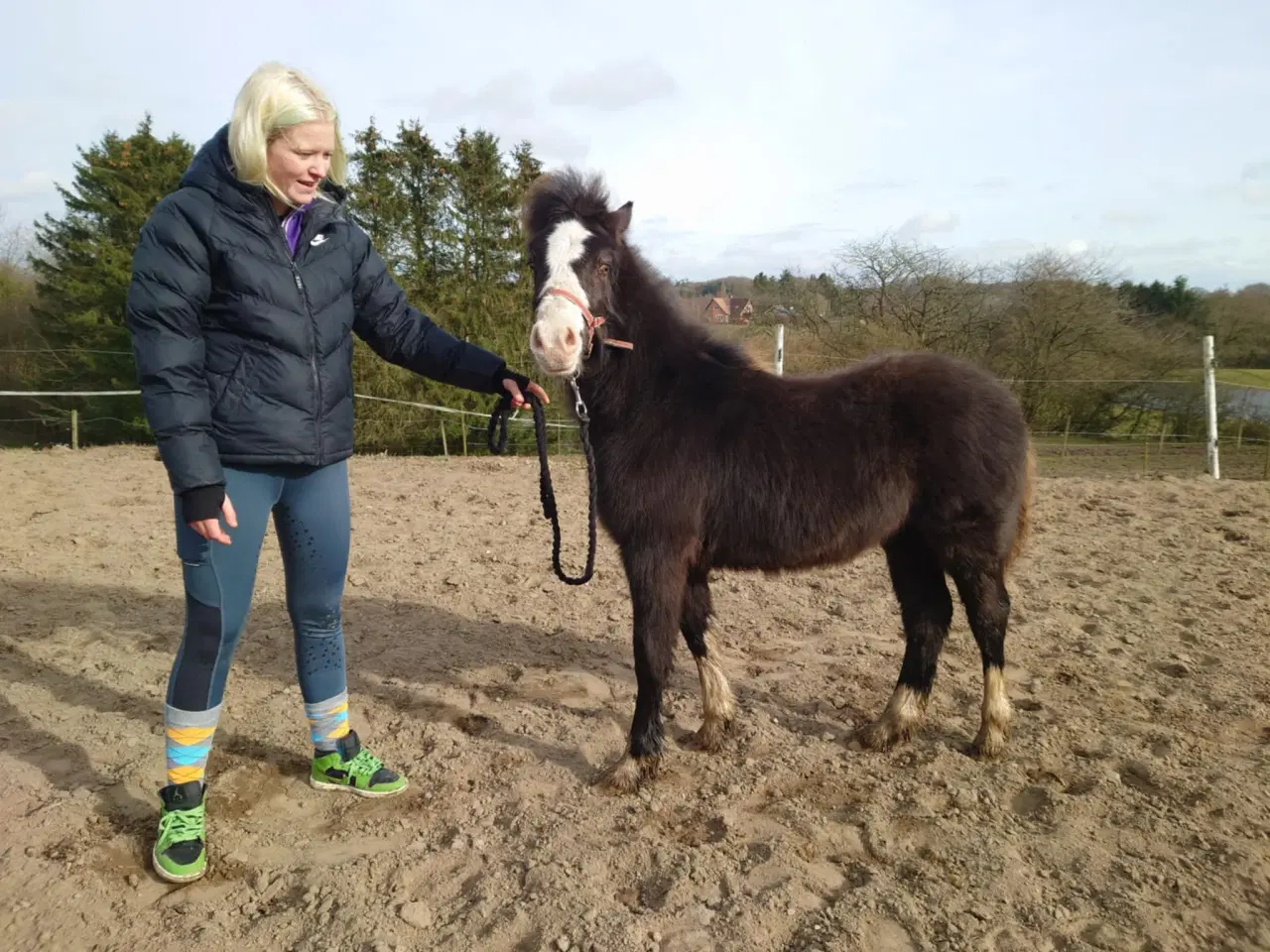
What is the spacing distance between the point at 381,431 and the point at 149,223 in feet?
43.1

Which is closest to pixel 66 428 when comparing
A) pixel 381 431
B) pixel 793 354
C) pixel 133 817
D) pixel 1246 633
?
pixel 381 431

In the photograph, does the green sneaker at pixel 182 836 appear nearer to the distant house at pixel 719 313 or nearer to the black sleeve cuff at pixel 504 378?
the black sleeve cuff at pixel 504 378

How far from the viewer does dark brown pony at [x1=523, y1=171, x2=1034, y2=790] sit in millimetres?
2830

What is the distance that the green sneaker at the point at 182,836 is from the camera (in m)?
2.24

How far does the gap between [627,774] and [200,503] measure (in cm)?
177

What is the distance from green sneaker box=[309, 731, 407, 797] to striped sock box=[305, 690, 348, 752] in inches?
1.4

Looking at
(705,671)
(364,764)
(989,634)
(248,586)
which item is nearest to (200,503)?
(248,586)

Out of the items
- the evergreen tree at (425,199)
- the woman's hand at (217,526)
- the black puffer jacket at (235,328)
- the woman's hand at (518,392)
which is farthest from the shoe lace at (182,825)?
the evergreen tree at (425,199)

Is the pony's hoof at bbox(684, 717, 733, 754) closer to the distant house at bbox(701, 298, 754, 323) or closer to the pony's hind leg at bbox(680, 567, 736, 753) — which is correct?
the pony's hind leg at bbox(680, 567, 736, 753)

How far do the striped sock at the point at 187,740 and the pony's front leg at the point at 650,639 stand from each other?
135 cm

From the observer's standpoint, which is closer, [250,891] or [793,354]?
[250,891]

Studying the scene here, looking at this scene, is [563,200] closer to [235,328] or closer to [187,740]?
[235,328]

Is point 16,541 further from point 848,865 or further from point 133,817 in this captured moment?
point 848,865

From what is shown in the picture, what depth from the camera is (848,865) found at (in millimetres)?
2330
